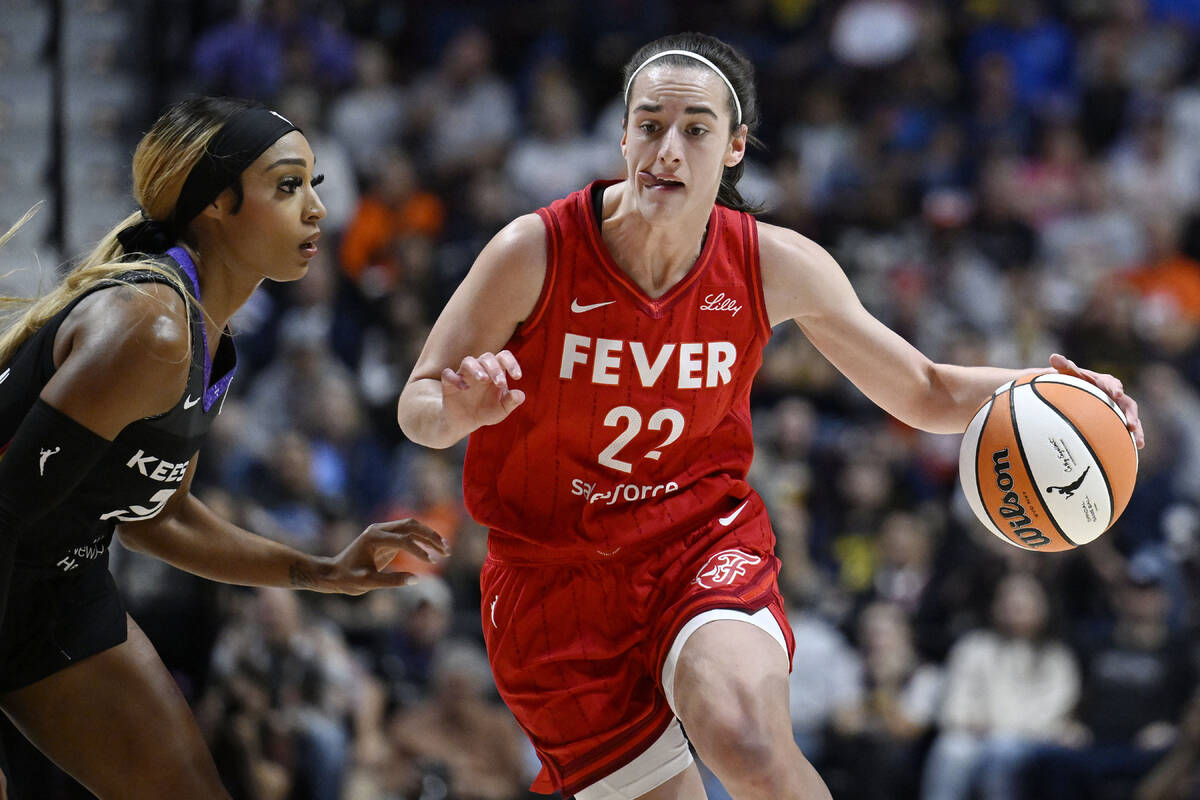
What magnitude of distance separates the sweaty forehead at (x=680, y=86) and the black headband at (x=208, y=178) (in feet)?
2.95

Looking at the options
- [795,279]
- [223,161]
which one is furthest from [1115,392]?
[223,161]

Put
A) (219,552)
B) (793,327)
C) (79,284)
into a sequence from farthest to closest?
(793,327), (219,552), (79,284)

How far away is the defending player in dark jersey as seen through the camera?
289 centimetres

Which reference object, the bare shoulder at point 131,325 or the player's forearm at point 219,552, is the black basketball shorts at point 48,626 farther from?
the bare shoulder at point 131,325

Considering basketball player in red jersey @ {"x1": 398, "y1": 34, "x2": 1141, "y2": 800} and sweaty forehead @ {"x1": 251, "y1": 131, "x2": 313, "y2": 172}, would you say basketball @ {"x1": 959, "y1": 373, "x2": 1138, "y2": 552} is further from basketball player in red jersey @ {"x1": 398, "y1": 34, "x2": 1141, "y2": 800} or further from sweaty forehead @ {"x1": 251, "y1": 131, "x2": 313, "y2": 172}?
sweaty forehead @ {"x1": 251, "y1": 131, "x2": 313, "y2": 172}

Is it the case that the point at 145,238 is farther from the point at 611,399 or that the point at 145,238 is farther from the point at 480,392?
the point at 611,399

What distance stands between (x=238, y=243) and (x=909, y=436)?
4.56 metres

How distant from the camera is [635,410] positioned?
3.28 m

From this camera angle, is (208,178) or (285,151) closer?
(208,178)

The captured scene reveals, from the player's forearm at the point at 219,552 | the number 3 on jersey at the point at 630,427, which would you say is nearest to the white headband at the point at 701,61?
the number 3 on jersey at the point at 630,427

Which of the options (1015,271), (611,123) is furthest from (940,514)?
(611,123)

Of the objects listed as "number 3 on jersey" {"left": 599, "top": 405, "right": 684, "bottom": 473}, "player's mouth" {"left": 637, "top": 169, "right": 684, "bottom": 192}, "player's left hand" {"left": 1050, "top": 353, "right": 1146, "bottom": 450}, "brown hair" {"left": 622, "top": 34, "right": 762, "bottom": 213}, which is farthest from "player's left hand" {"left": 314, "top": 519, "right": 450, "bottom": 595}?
"player's left hand" {"left": 1050, "top": 353, "right": 1146, "bottom": 450}

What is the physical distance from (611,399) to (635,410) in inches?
2.5

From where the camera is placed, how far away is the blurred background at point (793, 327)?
5.82 m
